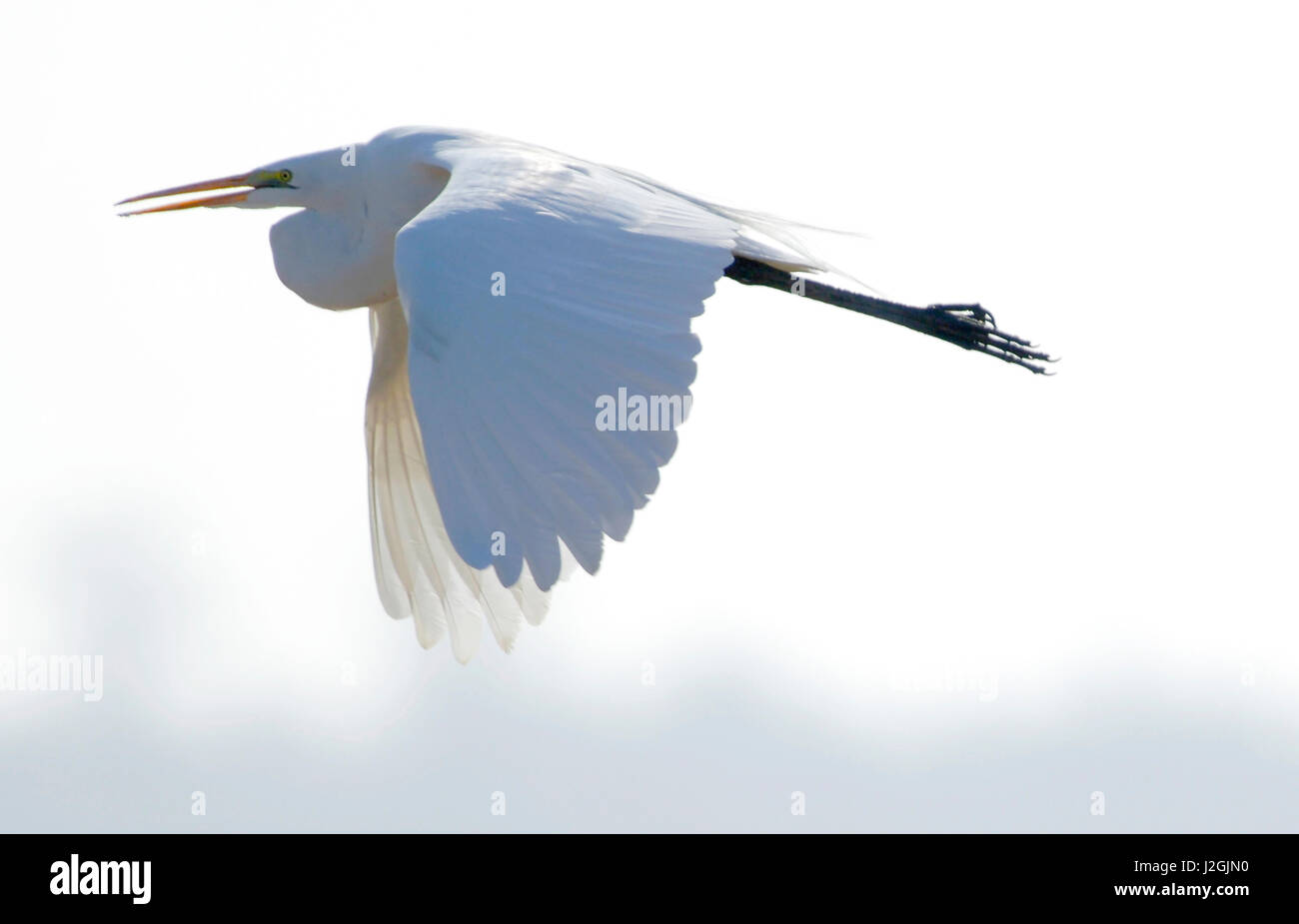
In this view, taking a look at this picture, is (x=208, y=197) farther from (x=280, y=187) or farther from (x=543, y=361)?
(x=543, y=361)

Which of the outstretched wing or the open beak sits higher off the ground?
the open beak

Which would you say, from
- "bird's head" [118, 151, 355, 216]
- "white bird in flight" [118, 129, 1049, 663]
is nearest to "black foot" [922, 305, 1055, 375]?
"white bird in flight" [118, 129, 1049, 663]

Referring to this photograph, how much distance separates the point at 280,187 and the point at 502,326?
2.25 meters

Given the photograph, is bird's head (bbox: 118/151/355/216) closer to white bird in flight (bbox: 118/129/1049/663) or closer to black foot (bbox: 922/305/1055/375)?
white bird in flight (bbox: 118/129/1049/663)

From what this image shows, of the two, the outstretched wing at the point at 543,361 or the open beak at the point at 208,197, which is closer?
the outstretched wing at the point at 543,361

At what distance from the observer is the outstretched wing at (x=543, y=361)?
181 inches

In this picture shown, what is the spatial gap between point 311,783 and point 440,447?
94.2 ft

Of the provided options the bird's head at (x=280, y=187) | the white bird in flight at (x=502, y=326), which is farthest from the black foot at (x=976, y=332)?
the bird's head at (x=280, y=187)

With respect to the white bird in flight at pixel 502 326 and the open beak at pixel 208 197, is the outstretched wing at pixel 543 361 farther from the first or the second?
the open beak at pixel 208 197

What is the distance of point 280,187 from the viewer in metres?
6.99

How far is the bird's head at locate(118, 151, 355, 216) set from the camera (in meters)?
6.87

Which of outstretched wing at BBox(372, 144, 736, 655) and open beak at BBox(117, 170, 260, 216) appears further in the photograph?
open beak at BBox(117, 170, 260, 216)

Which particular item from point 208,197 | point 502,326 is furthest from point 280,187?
point 502,326

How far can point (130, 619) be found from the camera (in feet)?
133
